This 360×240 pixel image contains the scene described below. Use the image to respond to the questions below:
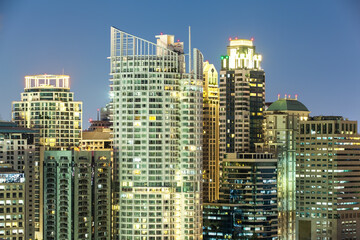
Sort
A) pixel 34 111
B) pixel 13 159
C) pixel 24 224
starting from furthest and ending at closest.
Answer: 1. pixel 34 111
2. pixel 13 159
3. pixel 24 224

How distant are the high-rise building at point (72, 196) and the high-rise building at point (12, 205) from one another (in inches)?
184

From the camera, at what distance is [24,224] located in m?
156

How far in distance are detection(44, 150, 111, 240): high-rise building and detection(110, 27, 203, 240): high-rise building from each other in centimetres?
405

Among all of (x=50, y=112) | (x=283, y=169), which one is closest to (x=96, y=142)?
(x=50, y=112)

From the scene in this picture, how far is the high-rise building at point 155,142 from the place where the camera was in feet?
531

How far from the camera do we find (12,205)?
154 meters

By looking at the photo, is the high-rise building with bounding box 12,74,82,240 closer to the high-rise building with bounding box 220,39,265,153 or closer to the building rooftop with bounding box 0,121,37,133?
the building rooftop with bounding box 0,121,37,133

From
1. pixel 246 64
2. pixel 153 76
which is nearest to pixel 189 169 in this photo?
pixel 153 76

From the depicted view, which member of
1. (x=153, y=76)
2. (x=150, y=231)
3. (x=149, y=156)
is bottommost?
(x=150, y=231)

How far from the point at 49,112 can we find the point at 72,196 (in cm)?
3289

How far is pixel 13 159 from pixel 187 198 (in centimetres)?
2635

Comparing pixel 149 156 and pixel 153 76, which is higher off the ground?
pixel 153 76

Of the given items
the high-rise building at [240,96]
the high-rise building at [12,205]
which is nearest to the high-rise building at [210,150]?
the high-rise building at [240,96]

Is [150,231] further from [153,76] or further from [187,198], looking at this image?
[153,76]
